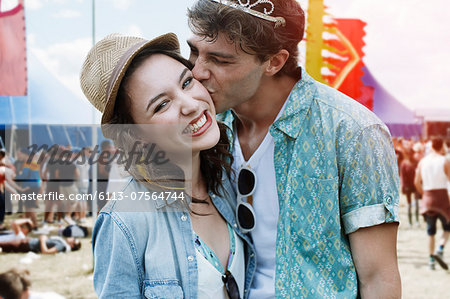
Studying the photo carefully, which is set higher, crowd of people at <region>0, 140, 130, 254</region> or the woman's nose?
the woman's nose

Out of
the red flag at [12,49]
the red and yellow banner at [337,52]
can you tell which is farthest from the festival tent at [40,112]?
the red and yellow banner at [337,52]

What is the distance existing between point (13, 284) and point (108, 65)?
4.04 m

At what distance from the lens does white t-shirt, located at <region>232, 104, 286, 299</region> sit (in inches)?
76.2

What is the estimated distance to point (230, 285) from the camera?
5.59ft

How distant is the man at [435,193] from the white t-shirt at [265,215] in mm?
4957

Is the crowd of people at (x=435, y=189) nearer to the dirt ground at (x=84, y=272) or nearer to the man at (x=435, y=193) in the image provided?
the man at (x=435, y=193)

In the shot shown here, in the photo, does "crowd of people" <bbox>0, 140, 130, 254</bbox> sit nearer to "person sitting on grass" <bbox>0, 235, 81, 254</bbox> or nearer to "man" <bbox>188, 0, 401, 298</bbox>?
"person sitting on grass" <bbox>0, 235, 81, 254</bbox>

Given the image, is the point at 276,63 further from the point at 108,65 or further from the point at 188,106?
the point at 108,65

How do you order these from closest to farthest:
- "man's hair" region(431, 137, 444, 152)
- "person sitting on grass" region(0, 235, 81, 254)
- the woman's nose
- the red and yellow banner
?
1. the woman's nose
2. the red and yellow banner
3. "man's hair" region(431, 137, 444, 152)
4. "person sitting on grass" region(0, 235, 81, 254)

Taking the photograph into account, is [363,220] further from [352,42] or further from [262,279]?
[352,42]

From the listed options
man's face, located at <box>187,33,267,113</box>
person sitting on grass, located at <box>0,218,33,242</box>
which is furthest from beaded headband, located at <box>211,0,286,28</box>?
person sitting on grass, located at <box>0,218,33,242</box>

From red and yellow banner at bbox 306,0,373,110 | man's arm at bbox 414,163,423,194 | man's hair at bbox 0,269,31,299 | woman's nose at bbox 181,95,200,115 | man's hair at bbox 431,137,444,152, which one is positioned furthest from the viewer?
man's arm at bbox 414,163,423,194

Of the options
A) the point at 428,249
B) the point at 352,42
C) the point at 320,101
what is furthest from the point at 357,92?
the point at 320,101

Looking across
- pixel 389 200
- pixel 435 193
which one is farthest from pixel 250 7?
pixel 435 193
